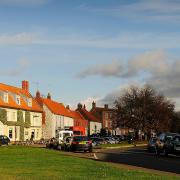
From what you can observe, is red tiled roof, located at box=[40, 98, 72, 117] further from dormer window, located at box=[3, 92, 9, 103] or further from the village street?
the village street

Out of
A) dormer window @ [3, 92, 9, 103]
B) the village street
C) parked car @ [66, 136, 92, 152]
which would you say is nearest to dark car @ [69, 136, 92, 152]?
parked car @ [66, 136, 92, 152]

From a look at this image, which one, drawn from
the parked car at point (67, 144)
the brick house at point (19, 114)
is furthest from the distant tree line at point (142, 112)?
the parked car at point (67, 144)

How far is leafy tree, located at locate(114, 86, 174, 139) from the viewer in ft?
334

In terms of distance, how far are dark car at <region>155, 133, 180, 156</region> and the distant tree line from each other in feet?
199

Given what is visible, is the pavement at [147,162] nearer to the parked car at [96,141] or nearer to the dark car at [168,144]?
the dark car at [168,144]

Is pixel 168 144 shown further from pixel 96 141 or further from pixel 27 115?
pixel 27 115

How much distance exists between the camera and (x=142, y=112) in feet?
334

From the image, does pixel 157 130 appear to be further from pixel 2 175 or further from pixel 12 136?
pixel 2 175

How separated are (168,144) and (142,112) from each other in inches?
2499

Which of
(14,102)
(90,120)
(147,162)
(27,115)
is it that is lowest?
(147,162)

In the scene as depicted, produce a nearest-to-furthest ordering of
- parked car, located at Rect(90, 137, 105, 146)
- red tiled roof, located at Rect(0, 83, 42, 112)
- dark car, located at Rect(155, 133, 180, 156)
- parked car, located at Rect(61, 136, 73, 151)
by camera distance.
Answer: dark car, located at Rect(155, 133, 180, 156)
parked car, located at Rect(61, 136, 73, 151)
parked car, located at Rect(90, 137, 105, 146)
red tiled roof, located at Rect(0, 83, 42, 112)

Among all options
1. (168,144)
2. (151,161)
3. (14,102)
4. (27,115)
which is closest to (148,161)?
(151,161)

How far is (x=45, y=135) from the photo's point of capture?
313ft

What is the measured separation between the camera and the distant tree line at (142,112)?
334 feet
